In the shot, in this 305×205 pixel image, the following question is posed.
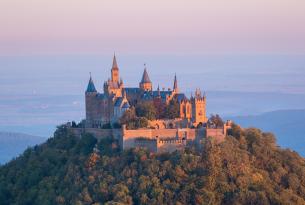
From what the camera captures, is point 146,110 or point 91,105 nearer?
point 146,110

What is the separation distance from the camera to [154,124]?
67250 millimetres

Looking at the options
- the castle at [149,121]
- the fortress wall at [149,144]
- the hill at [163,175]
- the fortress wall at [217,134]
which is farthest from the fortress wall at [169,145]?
the fortress wall at [217,134]

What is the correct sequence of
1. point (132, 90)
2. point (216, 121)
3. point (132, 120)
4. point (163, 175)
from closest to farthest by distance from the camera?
point (163, 175)
point (132, 120)
point (216, 121)
point (132, 90)

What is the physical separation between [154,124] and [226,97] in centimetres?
11500

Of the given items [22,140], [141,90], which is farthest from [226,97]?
[141,90]

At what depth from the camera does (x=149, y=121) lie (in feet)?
219

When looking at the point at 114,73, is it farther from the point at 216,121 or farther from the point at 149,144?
the point at 216,121

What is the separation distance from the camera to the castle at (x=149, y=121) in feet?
212

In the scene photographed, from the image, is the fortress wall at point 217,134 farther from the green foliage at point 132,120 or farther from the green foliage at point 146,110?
the green foliage at point 146,110

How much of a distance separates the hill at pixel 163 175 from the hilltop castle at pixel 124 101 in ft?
7.71

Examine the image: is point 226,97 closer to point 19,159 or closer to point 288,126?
point 288,126

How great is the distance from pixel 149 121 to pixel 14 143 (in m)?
67.1

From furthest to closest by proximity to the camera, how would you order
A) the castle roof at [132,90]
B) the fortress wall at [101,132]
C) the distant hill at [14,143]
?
the distant hill at [14,143]
the castle roof at [132,90]
the fortress wall at [101,132]

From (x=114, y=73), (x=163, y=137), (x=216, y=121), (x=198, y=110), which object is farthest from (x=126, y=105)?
(x=216, y=121)
